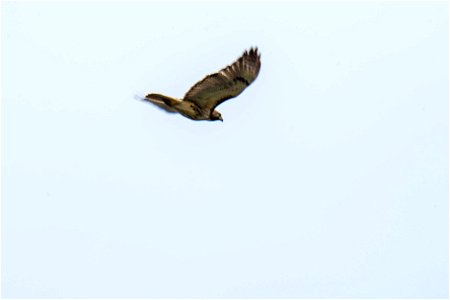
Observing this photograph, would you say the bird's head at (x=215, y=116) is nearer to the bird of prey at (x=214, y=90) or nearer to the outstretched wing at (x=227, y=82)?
the bird of prey at (x=214, y=90)

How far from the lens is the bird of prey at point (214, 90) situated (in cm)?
5900

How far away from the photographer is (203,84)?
195 ft

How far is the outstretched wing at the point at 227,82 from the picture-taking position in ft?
194

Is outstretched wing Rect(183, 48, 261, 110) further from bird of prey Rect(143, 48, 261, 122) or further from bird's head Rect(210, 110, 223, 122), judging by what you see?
bird's head Rect(210, 110, 223, 122)

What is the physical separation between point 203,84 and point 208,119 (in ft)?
3.89

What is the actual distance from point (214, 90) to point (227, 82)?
357mm

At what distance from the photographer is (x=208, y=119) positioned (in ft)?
198

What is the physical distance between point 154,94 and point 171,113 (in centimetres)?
65

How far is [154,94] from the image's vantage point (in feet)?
195

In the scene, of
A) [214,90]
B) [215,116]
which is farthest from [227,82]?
[215,116]

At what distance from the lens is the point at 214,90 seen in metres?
59.4

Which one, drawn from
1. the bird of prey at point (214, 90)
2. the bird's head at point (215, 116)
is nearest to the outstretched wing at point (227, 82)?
the bird of prey at point (214, 90)

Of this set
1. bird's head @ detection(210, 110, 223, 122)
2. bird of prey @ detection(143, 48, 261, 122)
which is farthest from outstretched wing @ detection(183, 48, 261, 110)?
bird's head @ detection(210, 110, 223, 122)

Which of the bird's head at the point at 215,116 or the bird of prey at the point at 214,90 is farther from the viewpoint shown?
the bird's head at the point at 215,116
